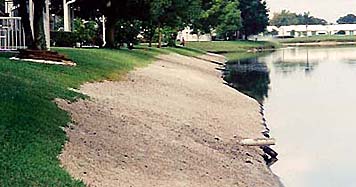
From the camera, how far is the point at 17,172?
9.57 meters

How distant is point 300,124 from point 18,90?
12248 millimetres

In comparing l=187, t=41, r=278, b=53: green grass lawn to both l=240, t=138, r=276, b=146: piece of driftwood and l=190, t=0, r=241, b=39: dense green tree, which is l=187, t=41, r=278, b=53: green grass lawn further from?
l=240, t=138, r=276, b=146: piece of driftwood

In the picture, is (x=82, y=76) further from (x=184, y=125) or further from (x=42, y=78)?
(x=184, y=125)

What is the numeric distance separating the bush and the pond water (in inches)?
345

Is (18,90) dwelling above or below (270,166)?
above

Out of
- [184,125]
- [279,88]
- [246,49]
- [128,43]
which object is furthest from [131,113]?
[246,49]

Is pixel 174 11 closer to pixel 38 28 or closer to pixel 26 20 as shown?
pixel 26 20

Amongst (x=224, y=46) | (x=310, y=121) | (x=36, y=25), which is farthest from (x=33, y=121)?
(x=224, y=46)

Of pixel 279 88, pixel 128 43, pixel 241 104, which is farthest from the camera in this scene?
pixel 128 43

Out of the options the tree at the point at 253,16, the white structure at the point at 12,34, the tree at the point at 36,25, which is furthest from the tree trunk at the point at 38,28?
the tree at the point at 253,16

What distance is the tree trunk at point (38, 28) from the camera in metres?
24.4

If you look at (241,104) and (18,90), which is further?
(241,104)

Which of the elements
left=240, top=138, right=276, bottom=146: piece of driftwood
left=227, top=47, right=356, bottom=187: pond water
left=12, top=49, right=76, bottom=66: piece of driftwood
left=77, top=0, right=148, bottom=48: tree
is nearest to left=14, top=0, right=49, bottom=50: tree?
left=12, top=49, right=76, bottom=66: piece of driftwood

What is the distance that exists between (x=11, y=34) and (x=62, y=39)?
11221 mm
